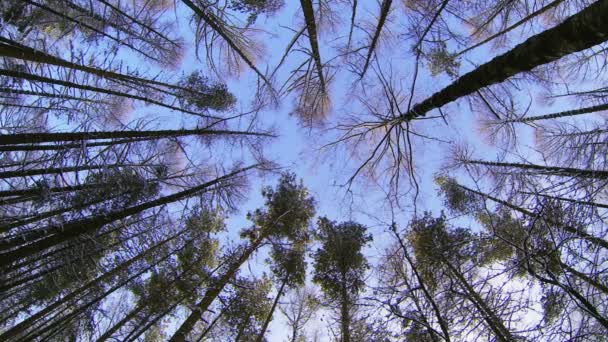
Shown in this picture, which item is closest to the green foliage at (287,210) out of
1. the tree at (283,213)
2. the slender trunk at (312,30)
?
the tree at (283,213)

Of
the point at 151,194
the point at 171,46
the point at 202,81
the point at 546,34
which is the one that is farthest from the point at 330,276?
the point at 546,34

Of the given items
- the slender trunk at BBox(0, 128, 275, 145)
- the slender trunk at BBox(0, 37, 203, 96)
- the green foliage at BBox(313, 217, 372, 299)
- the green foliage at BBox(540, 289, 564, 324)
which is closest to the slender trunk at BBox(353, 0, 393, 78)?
the slender trunk at BBox(0, 128, 275, 145)

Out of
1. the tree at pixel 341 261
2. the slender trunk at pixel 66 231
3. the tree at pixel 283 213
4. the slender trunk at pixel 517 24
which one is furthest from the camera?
the tree at pixel 283 213

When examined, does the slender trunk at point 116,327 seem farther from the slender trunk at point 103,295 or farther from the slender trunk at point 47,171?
the slender trunk at point 47,171

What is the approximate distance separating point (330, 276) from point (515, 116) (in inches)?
292

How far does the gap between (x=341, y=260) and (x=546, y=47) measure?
28.6 feet

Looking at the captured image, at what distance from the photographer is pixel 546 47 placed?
305 centimetres

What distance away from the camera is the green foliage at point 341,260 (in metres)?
10.5

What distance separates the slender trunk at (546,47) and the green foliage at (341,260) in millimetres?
7265

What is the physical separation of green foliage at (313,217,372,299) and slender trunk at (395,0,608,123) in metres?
7.27

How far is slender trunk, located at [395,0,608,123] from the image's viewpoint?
2.63 metres

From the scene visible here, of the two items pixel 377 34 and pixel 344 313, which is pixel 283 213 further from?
pixel 377 34

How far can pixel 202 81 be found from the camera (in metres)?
8.31

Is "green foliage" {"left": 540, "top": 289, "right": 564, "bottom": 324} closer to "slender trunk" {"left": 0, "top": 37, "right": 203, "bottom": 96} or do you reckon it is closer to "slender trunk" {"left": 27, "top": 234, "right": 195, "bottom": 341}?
"slender trunk" {"left": 0, "top": 37, "right": 203, "bottom": 96}
